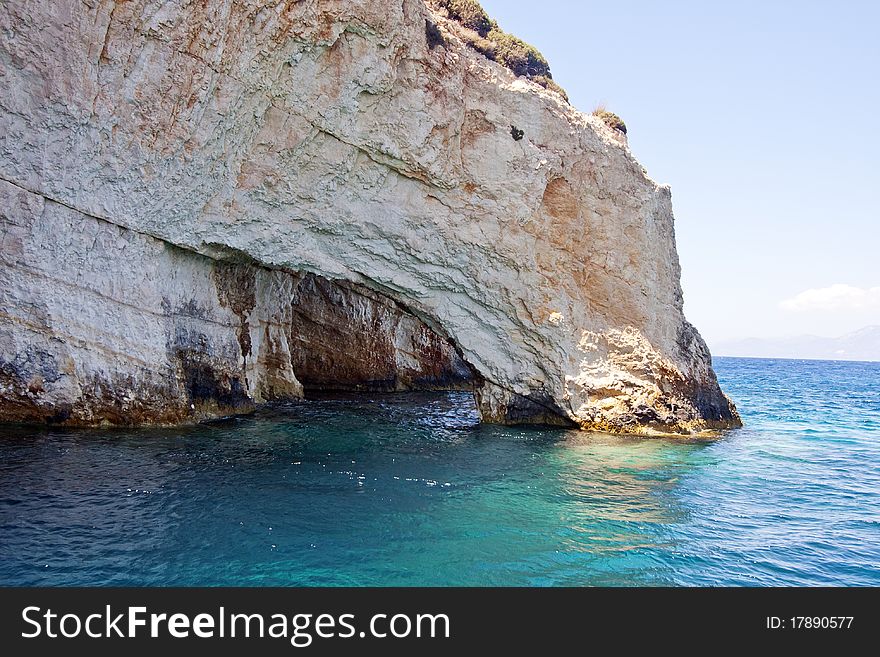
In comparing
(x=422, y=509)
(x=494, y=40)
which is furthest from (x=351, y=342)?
(x=422, y=509)

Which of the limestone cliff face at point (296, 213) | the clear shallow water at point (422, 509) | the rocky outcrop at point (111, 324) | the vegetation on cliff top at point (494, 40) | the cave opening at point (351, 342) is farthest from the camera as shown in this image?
the cave opening at point (351, 342)

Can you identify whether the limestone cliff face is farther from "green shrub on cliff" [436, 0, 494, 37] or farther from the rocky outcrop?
"green shrub on cliff" [436, 0, 494, 37]

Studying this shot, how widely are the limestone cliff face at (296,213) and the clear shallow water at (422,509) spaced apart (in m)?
1.89

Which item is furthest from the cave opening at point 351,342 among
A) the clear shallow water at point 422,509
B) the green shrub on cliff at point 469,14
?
the green shrub on cliff at point 469,14

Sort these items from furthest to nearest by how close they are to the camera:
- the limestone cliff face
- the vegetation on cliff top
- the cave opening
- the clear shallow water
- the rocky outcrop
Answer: the cave opening, the vegetation on cliff top, the rocky outcrop, the limestone cliff face, the clear shallow water

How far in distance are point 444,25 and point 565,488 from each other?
13.3 meters

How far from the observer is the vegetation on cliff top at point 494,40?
1870 cm

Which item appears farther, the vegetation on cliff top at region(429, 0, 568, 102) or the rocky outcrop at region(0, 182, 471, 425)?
the vegetation on cliff top at region(429, 0, 568, 102)

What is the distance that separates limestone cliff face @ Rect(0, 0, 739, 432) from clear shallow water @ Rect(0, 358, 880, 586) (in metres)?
1.89

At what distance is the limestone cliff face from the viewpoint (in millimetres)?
13328

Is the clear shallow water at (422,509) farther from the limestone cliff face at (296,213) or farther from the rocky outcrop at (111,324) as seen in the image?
the limestone cliff face at (296,213)

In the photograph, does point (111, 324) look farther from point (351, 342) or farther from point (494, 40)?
point (351, 342)

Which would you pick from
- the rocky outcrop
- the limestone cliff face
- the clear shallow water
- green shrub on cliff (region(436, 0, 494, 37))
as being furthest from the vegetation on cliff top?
the clear shallow water

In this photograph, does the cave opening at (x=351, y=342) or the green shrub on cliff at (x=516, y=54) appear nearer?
the green shrub on cliff at (x=516, y=54)
